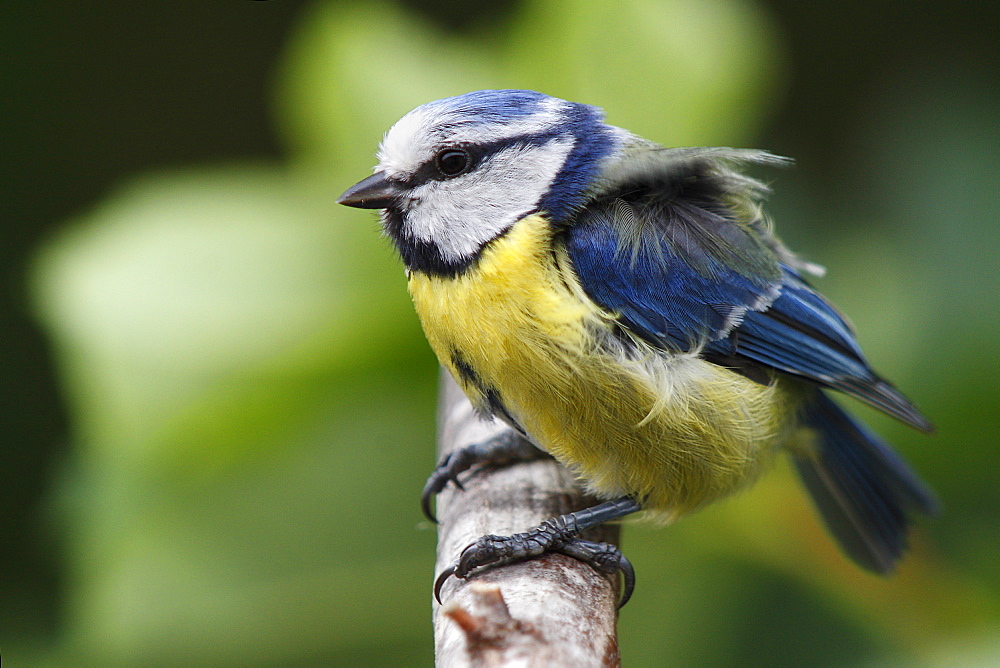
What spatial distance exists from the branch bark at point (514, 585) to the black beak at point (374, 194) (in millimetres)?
344

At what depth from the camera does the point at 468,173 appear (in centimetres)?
117

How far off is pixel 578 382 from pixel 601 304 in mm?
95

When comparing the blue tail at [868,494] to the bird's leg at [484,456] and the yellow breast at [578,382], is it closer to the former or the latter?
the yellow breast at [578,382]

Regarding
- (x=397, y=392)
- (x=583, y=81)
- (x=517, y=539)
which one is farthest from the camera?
(x=583, y=81)

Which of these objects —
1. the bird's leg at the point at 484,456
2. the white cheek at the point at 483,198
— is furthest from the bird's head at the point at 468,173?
the bird's leg at the point at 484,456

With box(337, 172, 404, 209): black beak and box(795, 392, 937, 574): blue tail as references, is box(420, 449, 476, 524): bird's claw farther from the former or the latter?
box(795, 392, 937, 574): blue tail

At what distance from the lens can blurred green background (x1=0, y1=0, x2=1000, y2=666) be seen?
148cm

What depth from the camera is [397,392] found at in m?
1.61

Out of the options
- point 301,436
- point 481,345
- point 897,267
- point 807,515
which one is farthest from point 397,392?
point 897,267

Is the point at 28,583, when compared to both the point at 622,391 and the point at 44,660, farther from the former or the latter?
the point at 622,391

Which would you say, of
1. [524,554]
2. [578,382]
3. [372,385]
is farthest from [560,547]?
[372,385]

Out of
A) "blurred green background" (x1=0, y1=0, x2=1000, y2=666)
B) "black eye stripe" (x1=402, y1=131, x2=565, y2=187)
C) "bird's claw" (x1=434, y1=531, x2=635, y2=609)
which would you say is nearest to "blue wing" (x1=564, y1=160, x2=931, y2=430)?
"black eye stripe" (x1=402, y1=131, x2=565, y2=187)

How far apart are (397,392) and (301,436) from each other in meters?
0.18

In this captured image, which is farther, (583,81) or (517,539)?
(583,81)
